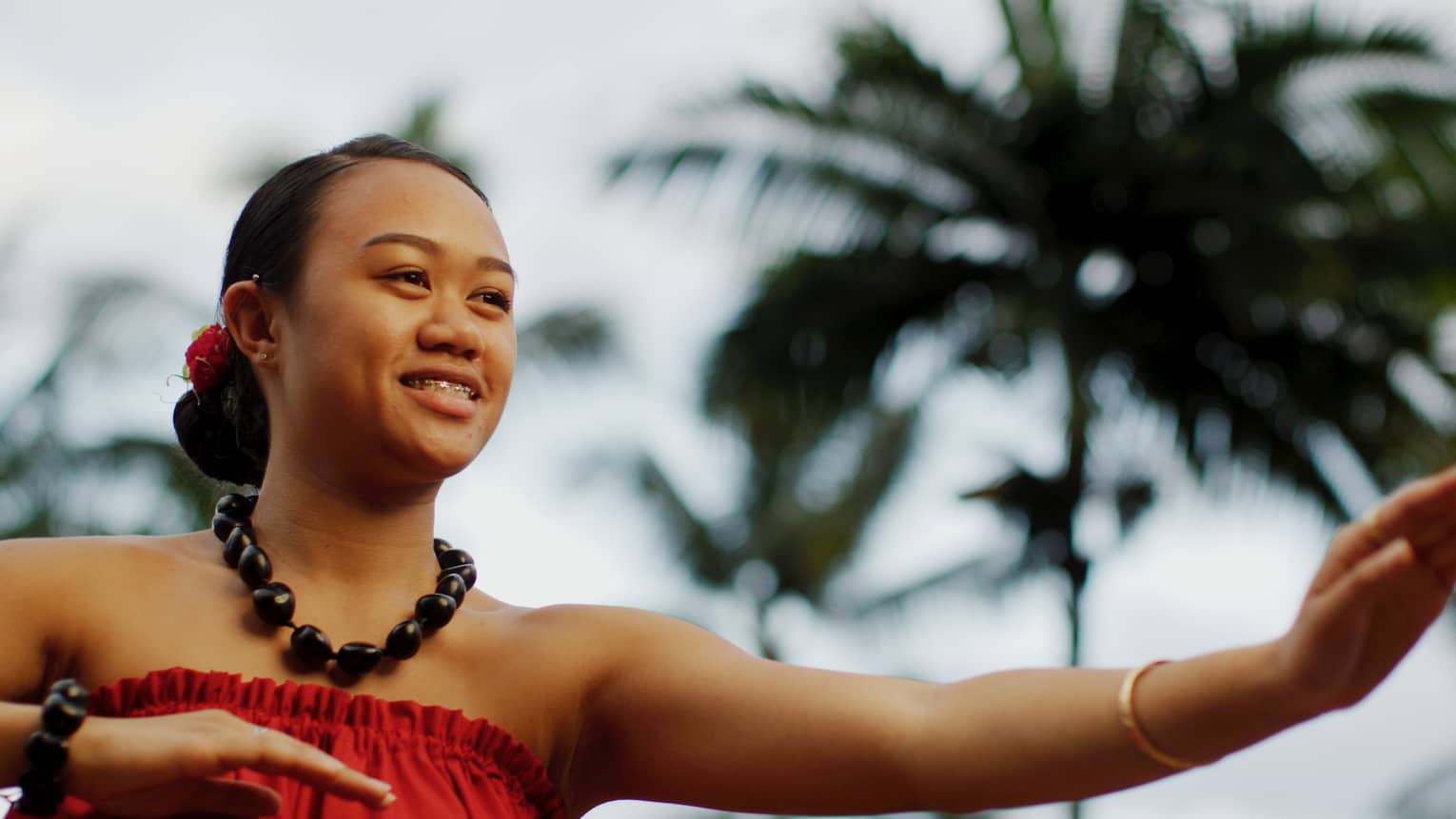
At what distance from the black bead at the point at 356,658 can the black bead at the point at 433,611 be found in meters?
0.11

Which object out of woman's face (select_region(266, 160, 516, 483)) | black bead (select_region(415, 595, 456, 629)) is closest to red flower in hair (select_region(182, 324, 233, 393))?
woman's face (select_region(266, 160, 516, 483))

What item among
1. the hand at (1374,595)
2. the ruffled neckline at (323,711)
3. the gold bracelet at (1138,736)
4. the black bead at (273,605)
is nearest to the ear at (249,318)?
the black bead at (273,605)

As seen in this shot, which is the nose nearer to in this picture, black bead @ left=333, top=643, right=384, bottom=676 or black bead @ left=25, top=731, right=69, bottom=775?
black bead @ left=333, top=643, right=384, bottom=676

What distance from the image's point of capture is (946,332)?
1831 cm

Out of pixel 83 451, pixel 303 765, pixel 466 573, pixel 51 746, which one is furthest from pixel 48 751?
pixel 83 451

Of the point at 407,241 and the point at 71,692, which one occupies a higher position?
the point at 407,241

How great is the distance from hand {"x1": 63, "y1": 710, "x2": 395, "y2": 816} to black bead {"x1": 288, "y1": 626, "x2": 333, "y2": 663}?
0.33 meters

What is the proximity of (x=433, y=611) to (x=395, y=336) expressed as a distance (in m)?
0.38

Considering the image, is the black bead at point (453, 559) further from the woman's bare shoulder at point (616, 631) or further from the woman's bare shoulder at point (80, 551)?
the woman's bare shoulder at point (80, 551)

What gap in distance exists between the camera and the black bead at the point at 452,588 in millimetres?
2562

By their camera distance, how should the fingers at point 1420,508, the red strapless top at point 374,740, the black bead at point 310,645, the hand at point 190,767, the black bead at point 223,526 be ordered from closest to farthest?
the fingers at point 1420,508, the hand at point 190,767, the red strapless top at point 374,740, the black bead at point 310,645, the black bead at point 223,526

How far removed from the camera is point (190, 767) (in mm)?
1982

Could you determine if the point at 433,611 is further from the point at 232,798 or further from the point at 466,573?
the point at 232,798

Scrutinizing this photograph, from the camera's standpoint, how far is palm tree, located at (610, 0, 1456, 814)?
1596cm
